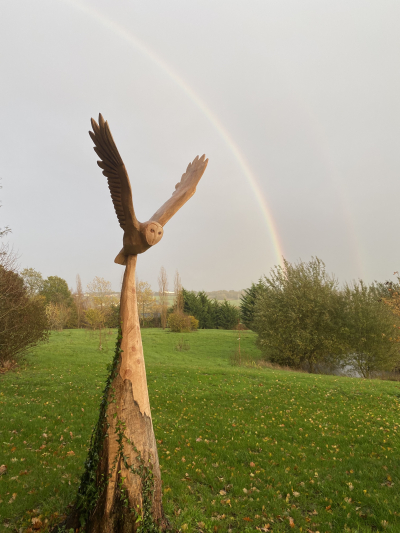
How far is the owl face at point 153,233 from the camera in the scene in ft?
13.8

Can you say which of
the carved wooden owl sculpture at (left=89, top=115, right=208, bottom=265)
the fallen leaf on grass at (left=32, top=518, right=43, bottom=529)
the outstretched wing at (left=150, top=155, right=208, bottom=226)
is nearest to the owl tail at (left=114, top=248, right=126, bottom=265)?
the carved wooden owl sculpture at (left=89, top=115, right=208, bottom=265)

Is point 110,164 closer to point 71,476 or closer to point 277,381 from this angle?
point 71,476

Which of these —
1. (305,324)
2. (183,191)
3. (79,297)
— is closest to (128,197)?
(183,191)

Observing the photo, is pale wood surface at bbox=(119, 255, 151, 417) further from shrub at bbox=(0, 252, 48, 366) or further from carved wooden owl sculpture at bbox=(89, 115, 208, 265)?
shrub at bbox=(0, 252, 48, 366)

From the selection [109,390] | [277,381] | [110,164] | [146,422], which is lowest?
[277,381]

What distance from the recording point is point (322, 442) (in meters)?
7.75

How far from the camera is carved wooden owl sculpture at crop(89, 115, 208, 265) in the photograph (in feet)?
11.4

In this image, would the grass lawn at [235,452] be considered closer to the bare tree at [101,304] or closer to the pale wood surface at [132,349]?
the pale wood surface at [132,349]

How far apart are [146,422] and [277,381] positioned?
12.8 metres

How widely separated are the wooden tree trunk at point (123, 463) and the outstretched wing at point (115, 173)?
1.63 metres

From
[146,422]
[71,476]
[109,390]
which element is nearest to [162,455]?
[71,476]

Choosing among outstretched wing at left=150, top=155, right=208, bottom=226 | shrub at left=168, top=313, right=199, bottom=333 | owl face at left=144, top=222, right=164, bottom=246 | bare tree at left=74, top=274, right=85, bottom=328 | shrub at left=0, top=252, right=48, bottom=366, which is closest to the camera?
owl face at left=144, top=222, right=164, bottom=246

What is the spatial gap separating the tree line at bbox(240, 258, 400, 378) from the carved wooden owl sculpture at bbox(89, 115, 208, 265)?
23326mm

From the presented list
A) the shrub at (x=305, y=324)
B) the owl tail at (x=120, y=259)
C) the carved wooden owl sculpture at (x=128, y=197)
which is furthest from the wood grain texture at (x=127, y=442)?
the shrub at (x=305, y=324)
